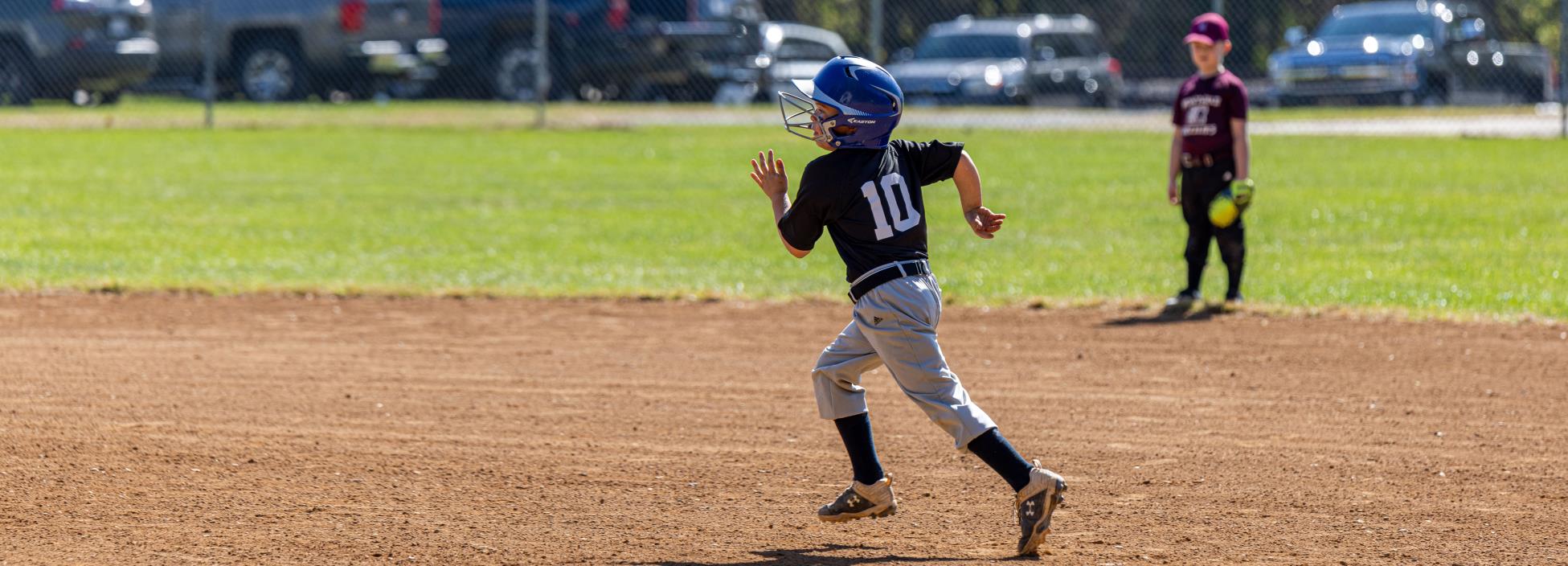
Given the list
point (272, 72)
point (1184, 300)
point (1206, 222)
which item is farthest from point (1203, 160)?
point (272, 72)

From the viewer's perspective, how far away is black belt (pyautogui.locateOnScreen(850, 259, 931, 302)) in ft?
15.1

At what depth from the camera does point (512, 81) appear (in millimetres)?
21484

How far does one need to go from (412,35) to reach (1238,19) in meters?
12.0

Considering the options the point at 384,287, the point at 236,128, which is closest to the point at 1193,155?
the point at 384,287

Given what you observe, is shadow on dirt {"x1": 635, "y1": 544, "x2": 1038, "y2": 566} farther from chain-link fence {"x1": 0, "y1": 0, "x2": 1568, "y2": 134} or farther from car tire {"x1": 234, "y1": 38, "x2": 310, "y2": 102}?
car tire {"x1": 234, "y1": 38, "x2": 310, "y2": 102}

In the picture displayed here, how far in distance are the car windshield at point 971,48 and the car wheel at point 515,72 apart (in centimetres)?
493

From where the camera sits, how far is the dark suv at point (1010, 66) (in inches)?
818

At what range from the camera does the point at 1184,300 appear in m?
9.31

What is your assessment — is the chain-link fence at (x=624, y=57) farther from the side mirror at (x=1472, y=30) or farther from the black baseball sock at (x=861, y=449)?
the black baseball sock at (x=861, y=449)

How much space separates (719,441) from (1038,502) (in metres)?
1.81

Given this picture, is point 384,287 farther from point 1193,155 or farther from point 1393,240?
point 1393,240

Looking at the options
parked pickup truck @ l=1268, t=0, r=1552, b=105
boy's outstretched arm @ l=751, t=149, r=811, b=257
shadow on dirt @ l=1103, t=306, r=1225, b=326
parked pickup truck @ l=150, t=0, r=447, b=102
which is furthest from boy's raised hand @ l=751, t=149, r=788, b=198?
parked pickup truck @ l=150, t=0, r=447, b=102

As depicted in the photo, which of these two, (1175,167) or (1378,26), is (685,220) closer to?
(1175,167)

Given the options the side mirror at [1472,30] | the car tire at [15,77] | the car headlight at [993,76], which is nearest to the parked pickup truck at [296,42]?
the car tire at [15,77]
